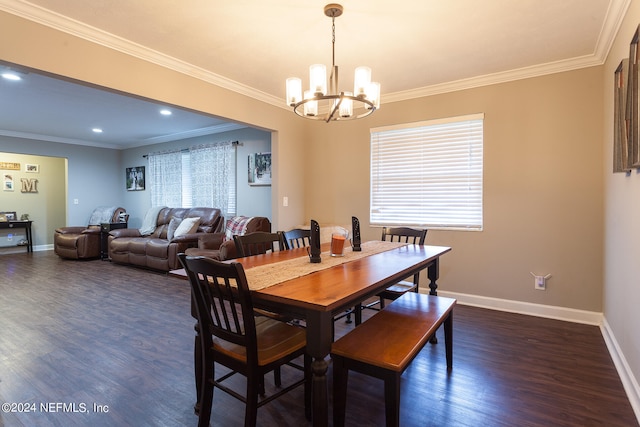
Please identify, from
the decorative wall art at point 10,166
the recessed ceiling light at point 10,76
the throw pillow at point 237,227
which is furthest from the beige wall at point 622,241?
the decorative wall art at point 10,166

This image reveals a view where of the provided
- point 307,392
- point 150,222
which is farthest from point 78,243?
point 307,392

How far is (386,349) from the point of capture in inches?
60.9

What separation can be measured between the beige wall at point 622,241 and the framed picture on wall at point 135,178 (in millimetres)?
8210

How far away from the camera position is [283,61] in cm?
307

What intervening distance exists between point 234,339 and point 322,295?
438 millimetres

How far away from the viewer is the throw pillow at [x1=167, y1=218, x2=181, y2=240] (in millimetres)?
5629

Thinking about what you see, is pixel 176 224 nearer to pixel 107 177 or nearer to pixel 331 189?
pixel 331 189

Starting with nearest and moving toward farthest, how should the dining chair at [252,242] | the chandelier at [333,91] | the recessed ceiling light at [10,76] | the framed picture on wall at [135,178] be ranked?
the chandelier at [333,91]
the dining chair at [252,242]
the recessed ceiling light at [10,76]
the framed picture on wall at [135,178]

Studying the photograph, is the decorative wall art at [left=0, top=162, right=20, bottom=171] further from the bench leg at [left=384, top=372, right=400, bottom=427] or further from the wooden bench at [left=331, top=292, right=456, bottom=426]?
the bench leg at [left=384, top=372, right=400, bottom=427]

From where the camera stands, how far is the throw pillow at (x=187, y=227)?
17.5ft

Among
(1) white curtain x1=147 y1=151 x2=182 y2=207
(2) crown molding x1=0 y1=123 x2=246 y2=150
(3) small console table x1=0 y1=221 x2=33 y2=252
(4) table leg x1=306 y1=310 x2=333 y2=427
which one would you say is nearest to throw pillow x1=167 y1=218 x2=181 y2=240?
(1) white curtain x1=147 y1=151 x2=182 y2=207

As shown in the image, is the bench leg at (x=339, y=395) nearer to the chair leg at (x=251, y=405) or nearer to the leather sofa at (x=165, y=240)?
the chair leg at (x=251, y=405)

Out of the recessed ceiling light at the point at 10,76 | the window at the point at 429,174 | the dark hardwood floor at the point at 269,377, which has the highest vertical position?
the recessed ceiling light at the point at 10,76

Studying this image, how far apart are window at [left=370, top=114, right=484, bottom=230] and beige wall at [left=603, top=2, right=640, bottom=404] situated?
105 cm
